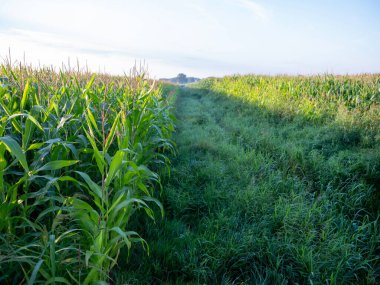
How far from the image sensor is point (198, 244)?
286cm

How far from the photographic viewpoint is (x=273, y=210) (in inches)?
140

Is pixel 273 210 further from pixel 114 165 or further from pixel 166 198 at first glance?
pixel 114 165

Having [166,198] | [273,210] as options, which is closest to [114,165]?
[166,198]

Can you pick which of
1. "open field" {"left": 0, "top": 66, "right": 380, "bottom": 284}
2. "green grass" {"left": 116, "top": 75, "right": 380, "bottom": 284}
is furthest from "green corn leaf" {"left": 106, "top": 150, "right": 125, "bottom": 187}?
"green grass" {"left": 116, "top": 75, "right": 380, "bottom": 284}

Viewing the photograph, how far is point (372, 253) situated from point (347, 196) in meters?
1.11

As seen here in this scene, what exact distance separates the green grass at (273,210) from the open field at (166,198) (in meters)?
0.02

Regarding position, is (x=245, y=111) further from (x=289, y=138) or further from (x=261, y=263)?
(x=261, y=263)

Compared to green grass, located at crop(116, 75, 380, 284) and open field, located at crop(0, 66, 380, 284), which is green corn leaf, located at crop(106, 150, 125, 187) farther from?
green grass, located at crop(116, 75, 380, 284)

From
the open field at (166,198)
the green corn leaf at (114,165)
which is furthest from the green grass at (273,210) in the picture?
the green corn leaf at (114,165)

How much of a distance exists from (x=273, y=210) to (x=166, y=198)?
4.52 ft

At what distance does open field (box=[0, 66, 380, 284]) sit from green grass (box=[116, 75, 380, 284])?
2 cm

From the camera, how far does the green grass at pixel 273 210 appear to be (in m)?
2.63

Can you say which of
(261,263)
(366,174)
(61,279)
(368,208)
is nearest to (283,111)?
(366,174)

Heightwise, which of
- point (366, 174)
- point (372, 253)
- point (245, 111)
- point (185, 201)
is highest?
point (245, 111)
